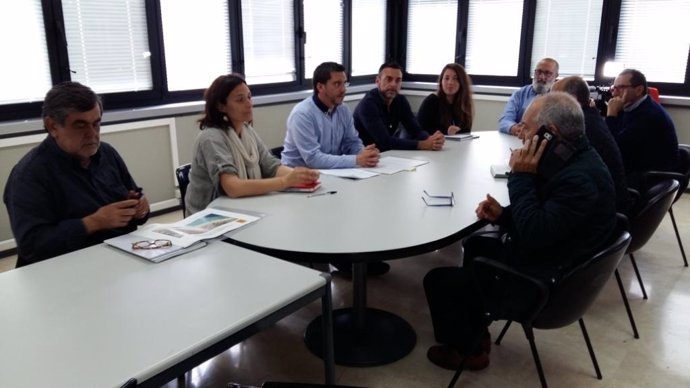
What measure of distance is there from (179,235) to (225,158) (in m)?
0.54

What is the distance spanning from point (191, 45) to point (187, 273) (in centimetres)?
345

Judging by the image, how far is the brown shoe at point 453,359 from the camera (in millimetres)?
2258

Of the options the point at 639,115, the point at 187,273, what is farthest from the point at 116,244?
the point at 639,115

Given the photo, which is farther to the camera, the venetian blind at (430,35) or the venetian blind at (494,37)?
the venetian blind at (430,35)

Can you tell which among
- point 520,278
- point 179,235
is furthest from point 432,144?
point 179,235

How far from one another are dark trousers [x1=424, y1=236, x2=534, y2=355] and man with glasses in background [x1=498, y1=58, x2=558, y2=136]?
6.55 ft

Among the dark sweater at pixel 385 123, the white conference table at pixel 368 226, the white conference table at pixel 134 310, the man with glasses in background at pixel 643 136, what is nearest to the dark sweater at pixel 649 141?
the man with glasses in background at pixel 643 136

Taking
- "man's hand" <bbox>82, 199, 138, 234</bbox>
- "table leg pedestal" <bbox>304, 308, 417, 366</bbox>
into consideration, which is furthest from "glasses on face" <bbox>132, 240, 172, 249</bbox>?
"table leg pedestal" <bbox>304, 308, 417, 366</bbox>

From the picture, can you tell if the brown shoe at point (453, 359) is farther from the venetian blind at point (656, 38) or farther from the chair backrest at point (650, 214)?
the venetian blind at point (656, 38)

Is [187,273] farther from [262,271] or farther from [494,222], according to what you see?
[494,222]

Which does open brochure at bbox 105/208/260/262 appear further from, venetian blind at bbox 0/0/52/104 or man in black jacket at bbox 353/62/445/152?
venetian blind at bbox 0/0/52/104

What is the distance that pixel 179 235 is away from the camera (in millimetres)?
1823

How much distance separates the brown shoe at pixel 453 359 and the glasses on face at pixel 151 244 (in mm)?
1249

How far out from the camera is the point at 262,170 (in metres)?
2.63
